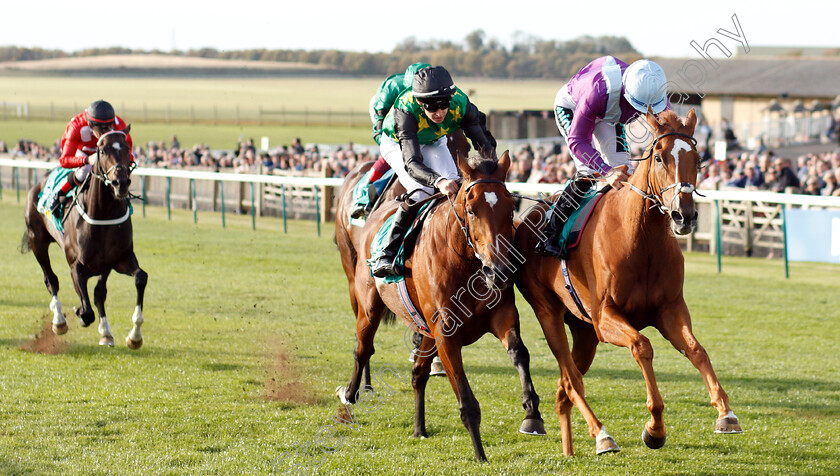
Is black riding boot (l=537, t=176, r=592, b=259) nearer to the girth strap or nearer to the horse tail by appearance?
the girth strap

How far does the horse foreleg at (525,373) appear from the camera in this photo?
465 cm

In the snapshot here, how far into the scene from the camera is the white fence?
12279 mm

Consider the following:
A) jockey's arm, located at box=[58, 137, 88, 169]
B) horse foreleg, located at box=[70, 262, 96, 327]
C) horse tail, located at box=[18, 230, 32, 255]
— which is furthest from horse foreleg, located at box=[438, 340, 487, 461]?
horse tail, located at box=[18, 230, 32, 255]

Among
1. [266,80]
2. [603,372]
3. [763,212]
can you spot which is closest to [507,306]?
[603,372]

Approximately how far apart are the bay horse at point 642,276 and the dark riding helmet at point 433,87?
1.07 meters

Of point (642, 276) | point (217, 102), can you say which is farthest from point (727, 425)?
point (217, 102)

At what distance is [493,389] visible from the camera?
6598 millimetres

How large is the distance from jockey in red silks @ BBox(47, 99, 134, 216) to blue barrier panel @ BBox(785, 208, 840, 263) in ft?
26.6

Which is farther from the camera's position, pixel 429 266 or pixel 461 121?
pixel 461 121

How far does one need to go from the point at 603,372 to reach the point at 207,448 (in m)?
3.47

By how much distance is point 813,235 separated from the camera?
11.2 m

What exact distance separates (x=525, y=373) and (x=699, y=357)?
35.1 inches

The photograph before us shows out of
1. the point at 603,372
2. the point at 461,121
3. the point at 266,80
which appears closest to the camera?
the point at 461,121

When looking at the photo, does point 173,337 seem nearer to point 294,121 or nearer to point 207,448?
point 207,448
